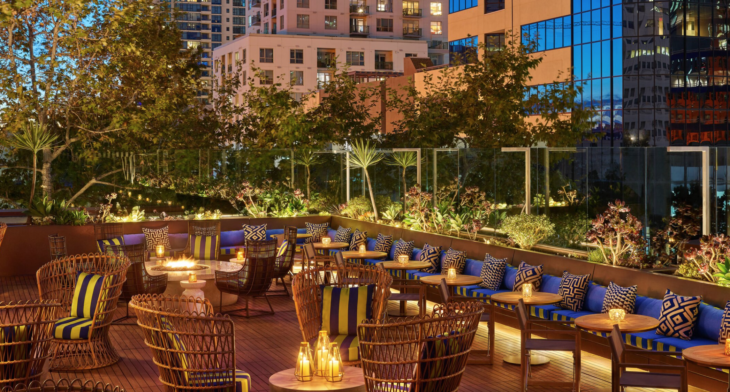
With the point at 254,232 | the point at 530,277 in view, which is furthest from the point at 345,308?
the point at 254,232

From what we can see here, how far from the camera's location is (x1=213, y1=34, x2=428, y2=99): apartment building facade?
195 ft

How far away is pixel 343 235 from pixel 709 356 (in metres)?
8.76

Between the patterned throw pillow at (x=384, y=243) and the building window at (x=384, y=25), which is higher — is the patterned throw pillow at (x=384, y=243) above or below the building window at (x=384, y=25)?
below

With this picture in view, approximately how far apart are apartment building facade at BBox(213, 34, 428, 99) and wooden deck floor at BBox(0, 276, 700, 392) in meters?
50.4

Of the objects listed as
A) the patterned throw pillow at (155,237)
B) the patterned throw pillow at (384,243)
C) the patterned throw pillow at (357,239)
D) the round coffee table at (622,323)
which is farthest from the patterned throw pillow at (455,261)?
the patterned throw pillow at (155,237)

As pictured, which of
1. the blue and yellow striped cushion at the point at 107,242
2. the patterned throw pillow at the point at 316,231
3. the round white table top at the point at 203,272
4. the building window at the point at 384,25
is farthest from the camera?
the building window at the point at 384,25

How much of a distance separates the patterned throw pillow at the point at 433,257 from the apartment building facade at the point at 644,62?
2441 centimetres

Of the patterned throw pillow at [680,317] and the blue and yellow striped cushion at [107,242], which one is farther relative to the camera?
the blue and yellow striped cushion at [107,242]

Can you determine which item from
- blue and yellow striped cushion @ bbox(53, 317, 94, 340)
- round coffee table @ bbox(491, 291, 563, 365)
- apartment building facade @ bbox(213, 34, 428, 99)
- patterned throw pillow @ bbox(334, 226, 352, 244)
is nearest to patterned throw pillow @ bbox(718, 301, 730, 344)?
round coffee table @ bbox(491, 291, 563, 365)

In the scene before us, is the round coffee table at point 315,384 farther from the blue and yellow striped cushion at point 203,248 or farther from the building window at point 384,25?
the building window at point 384,25

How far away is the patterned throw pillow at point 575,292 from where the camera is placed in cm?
804

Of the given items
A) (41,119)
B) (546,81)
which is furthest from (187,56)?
(546,81)

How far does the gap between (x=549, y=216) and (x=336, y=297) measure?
5114 mm

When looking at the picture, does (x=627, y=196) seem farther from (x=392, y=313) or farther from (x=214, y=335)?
(x=214, y=335)
